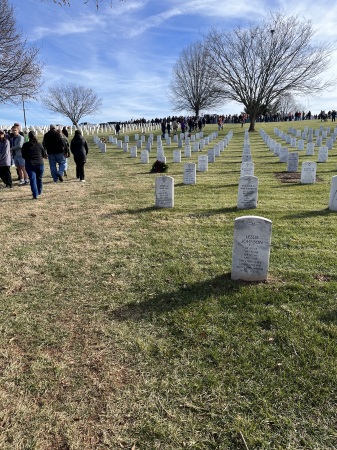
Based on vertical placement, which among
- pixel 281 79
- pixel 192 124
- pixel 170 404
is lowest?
pixel 170 404

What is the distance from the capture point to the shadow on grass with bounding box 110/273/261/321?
3.62m

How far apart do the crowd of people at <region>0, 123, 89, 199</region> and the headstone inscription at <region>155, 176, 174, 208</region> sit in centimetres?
325

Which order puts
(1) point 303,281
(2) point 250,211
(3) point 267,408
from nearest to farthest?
1. (3) point 267,408
2. (1) point 303,281
3. (2) point 250,211

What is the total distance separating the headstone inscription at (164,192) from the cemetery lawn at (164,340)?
5.04ft

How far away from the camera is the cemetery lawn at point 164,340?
229 cm

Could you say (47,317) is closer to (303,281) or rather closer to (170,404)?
(170,404)

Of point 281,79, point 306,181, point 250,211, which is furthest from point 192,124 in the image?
point 250,211

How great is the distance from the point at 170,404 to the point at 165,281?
1.91 meters

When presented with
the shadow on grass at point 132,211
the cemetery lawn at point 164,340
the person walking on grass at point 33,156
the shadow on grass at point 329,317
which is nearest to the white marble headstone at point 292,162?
the cemetery lawn at point 164,340

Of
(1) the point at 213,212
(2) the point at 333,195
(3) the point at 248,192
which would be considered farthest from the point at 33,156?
(2) the point at 333,195

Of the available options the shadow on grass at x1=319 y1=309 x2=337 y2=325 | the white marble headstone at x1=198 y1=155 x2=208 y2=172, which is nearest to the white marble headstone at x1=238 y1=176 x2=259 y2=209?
the shadow on grass at x1=319 y1=309 x2=337 y2=325

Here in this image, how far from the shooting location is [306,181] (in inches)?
405

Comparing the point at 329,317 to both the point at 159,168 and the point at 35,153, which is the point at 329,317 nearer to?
the point at 35,153

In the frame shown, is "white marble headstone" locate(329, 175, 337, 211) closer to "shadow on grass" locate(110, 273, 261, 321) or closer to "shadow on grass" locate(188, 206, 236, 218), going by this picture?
"shadow on grass" locate(188, 206, 236, 218)
